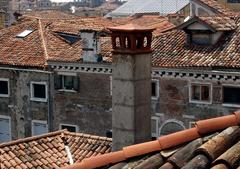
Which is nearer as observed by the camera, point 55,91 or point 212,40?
point 212,40

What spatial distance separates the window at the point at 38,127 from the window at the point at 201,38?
7694 mm

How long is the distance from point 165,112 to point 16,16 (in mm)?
14259

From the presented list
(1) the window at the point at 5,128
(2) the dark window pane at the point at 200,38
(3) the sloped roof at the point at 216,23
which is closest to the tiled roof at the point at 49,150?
(3) the sloped roof at the point at 216,23

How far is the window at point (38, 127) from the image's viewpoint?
2367 cm

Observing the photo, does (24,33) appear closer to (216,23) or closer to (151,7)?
(216,23)

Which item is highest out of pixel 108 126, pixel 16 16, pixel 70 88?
pixel 16 16

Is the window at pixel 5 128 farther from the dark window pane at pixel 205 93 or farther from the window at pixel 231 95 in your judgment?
the window at pixel 231 95

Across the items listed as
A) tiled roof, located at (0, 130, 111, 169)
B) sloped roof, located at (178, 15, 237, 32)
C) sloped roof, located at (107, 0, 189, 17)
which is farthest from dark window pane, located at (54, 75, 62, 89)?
sloped roof, located at (107, 0, 189, 17)

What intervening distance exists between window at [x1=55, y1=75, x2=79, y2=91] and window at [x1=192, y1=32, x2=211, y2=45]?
527 centimetres

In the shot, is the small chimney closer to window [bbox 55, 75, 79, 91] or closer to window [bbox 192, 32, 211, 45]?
window [bbox 55, 75, 79, 91]

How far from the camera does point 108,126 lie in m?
21.9

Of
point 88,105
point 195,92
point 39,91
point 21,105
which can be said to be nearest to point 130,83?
point 195,92

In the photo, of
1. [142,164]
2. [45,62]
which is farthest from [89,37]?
[142,164]

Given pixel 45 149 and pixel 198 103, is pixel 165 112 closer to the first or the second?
pixel 198 103
